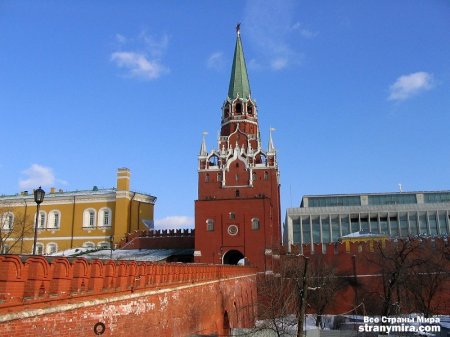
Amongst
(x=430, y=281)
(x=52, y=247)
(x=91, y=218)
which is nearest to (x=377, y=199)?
(x=430, y=281)

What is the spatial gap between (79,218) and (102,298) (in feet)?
132

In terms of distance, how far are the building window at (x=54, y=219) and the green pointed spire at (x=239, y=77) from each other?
896 inches

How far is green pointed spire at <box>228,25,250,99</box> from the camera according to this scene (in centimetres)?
4847

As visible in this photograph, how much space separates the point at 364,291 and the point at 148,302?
1110 inches

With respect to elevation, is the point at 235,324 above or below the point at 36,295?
below

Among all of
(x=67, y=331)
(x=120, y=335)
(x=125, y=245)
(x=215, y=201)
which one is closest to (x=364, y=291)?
(x=215, y=201)

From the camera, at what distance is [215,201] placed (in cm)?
3934

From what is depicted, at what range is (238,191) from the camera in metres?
42.4

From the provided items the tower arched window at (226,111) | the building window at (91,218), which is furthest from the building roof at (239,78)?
the building window at (91,218)

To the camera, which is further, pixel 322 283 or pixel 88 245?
pixel 88 245

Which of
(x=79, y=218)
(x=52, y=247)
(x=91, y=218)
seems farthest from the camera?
(x=52, y=247)

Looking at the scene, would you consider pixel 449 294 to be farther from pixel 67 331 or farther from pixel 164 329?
pixel 67 331

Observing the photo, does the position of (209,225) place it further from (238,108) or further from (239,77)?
(239,77)

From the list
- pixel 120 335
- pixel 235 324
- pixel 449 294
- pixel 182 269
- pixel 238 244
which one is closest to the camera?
pixel 120 335
